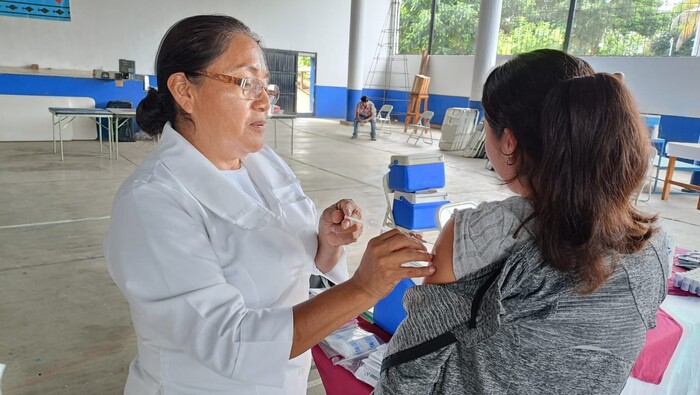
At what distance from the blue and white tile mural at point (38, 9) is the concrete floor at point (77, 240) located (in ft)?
10.4

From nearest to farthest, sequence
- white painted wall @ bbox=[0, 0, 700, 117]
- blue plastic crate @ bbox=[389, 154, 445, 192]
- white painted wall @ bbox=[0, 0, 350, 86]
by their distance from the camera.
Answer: blue plastic crate @ bbox=[389, 154, 445, 192] → white painted wall @ bbox=[0, 0, 700, 117] → white painted wall @ bbox=[0, 0, 350, 86]

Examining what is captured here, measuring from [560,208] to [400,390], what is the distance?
0.42 m

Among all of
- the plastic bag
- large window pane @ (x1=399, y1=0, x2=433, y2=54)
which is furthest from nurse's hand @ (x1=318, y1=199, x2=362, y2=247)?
large window pane @ (x1=399, y1=0, x2=433, y2=54)

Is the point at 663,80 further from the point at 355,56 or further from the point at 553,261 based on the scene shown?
the point at 553,261

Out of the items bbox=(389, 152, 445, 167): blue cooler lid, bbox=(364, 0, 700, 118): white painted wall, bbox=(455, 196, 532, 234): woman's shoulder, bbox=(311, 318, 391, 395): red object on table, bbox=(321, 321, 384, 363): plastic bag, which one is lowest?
bbox=(311, 318, 391, 395): red object on table

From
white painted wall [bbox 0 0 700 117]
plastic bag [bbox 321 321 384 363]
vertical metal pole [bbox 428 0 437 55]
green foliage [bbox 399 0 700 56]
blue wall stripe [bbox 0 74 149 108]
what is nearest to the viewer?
plastic bag [bbox 321 321 384 363]

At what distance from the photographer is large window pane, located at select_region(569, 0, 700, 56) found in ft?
29.8

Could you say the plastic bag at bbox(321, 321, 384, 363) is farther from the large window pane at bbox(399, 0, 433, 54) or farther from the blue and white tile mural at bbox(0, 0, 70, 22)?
the large window pane at bbox(399, 0, 433, 54)

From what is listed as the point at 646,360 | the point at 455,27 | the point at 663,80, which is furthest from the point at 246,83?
the point at 455,27

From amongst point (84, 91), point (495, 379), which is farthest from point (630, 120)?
point (84, 91)

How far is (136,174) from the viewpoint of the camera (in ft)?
2.99

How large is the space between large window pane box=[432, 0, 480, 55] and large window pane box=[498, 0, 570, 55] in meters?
1.12

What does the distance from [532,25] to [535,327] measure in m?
12.8

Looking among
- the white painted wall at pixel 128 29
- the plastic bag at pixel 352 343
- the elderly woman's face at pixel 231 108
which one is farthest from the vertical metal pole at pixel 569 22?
the elderly woman's face at pixel 231 108
